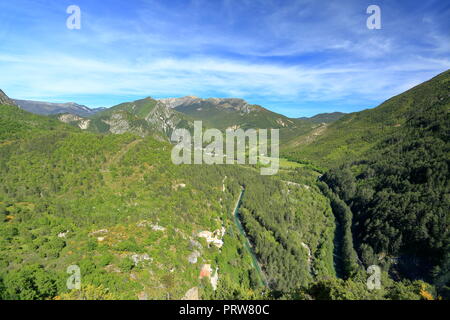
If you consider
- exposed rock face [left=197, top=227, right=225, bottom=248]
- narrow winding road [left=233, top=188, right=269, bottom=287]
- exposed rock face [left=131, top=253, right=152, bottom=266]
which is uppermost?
exposed rock face [left=131, top=253, right=152, bottom=266]

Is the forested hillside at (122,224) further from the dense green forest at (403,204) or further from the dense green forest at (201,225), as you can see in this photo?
the dense green forest at (403,204)

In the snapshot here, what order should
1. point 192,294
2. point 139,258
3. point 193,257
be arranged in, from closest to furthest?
point 139,258 → point 192,294 → point 193,257

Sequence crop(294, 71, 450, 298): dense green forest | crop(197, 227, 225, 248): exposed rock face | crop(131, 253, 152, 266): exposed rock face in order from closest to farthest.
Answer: crop(131, 253, 152, 266): exposed rock face
crop(197, 227, 225, 248): exposed rock face
crop(294, 71, 450, 298): dense green forest

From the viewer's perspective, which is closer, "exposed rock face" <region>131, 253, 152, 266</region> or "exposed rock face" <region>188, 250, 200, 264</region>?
"exposed rock face" <region>131, 253, 152, 266</region>

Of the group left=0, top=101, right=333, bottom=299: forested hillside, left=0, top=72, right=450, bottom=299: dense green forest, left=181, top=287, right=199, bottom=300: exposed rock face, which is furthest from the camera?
left=181, top=287, right=199, bottom=300: exposed rock face

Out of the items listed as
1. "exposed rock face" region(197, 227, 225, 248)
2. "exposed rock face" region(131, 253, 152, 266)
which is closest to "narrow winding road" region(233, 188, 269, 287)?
"exposed rock face" region(197, 227, 225, 248)

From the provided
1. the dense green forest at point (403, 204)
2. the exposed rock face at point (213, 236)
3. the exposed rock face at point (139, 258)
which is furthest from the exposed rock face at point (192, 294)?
the dense green forest at point (403, 204)

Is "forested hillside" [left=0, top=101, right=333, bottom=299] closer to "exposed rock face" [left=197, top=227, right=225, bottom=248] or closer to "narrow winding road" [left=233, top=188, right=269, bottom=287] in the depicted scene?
"exposed rock face" [left=197, top=227, right=225, bottom=248]

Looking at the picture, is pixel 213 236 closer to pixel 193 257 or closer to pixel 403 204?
pixel 193 257

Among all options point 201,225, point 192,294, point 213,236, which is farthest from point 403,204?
point 192,294
